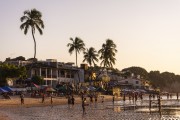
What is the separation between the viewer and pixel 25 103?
188 feet

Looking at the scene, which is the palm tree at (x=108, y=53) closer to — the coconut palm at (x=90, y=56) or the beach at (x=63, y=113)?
the coconut palm at (x=90, y=56)

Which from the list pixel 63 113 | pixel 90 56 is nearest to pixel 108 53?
pixel 90 56

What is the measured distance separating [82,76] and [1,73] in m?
43.6

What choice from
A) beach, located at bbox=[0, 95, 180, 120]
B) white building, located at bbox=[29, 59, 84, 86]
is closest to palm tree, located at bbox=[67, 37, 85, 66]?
white building, located at bbox=[29, 59, 84, 86]

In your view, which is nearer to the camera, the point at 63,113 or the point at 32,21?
the point at 63,113

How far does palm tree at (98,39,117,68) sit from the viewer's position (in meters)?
114

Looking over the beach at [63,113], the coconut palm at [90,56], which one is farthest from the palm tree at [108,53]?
the beach at [63,113]

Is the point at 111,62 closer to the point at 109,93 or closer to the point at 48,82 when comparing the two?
the point at 109,93

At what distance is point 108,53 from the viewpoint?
4486 inches

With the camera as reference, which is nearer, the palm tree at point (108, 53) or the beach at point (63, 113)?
the beach at point (63, 113)

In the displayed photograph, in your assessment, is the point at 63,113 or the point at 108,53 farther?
the point at 108,53

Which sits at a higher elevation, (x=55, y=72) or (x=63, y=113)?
(x=55, y=72)

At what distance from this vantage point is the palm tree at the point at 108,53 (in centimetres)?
11393

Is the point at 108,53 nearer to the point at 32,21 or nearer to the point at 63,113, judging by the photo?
the point at 32,21
